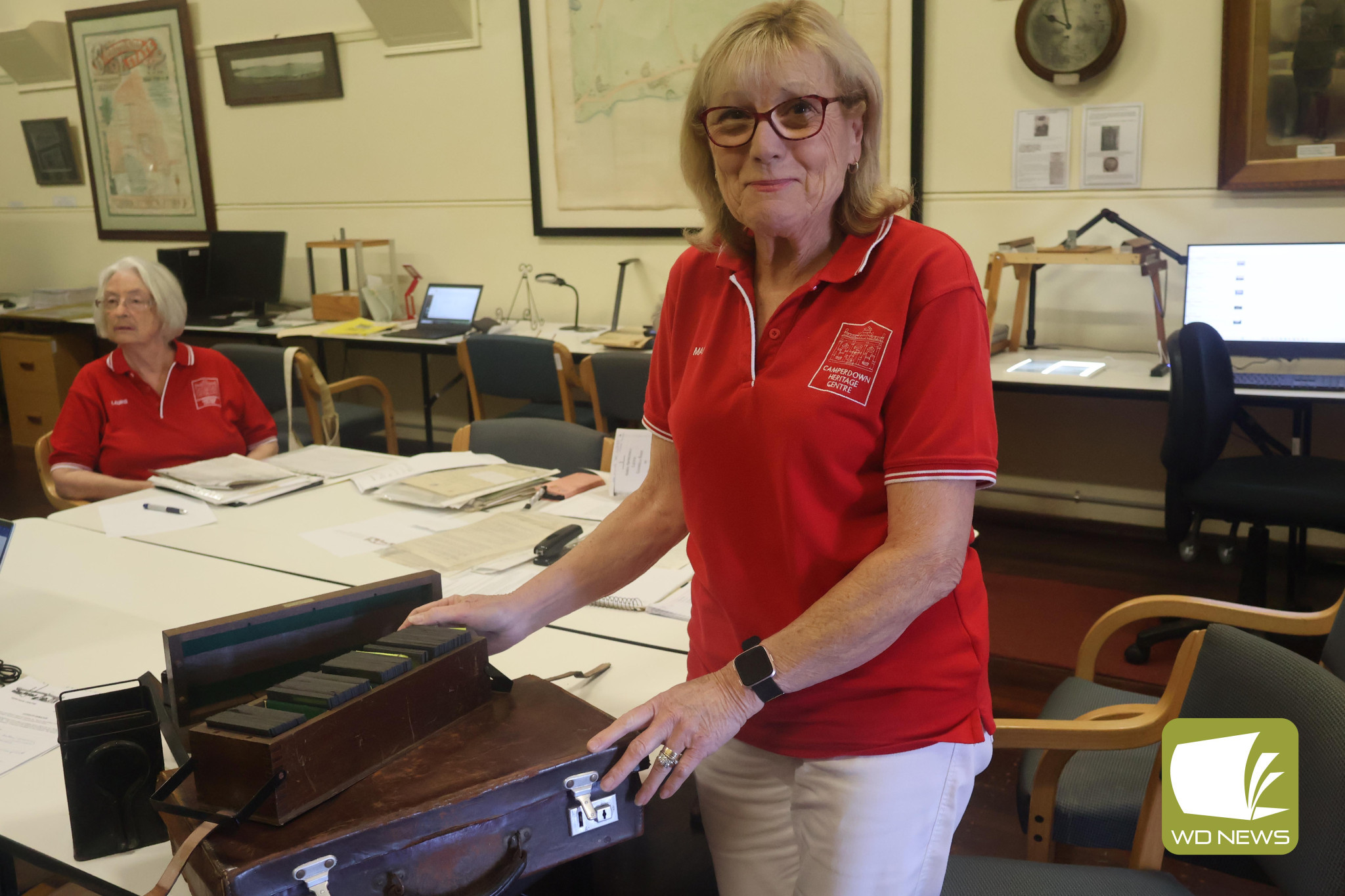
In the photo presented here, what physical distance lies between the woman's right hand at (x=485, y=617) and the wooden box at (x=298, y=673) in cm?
5

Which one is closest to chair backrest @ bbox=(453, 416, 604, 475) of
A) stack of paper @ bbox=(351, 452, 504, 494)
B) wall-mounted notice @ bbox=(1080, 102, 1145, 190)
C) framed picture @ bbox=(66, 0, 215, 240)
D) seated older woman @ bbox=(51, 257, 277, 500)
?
stack of paper @ bbox=(351, 452, 504, 494)

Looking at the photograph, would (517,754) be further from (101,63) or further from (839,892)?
(101,63)

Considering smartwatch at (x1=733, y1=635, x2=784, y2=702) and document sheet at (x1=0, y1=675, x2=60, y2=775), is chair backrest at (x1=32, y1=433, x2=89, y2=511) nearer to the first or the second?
document sheet at (x1=0, y1=675, x2=60, y2=775)

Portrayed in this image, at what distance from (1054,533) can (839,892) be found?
3.43 metres

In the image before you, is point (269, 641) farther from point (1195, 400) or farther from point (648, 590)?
point (1195, 400)

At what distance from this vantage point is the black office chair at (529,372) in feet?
13.1

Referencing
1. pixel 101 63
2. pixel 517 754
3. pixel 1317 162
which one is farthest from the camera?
pixel 101 63

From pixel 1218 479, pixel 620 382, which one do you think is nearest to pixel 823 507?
pixel 1218 479

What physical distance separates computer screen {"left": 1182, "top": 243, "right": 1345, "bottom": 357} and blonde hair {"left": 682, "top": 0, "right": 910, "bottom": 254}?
2.67 meters

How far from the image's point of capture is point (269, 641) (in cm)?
116

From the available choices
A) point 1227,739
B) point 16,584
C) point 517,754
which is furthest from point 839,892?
point 16,584

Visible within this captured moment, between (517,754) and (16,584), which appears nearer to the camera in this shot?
(517,754)

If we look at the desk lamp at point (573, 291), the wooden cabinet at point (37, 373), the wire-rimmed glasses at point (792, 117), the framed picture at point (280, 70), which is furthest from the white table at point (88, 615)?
the wooden cabinet at point (37, 373)

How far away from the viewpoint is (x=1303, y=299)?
11.1 ft
